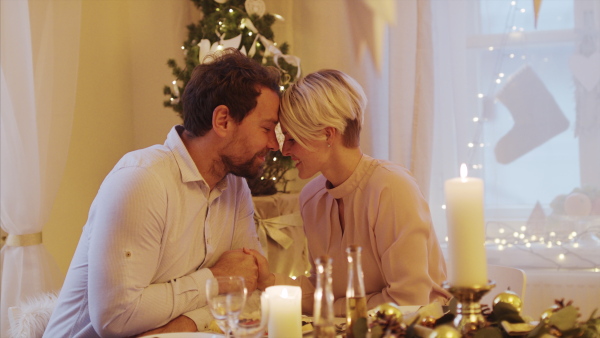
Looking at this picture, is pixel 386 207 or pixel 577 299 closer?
pixel 386 207

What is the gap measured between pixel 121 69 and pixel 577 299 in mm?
2788

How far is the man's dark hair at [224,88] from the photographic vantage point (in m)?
1.95

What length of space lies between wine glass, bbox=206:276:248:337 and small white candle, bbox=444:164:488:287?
1.24 feet

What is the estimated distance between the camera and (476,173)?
322cm

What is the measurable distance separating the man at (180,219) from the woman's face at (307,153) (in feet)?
0.21

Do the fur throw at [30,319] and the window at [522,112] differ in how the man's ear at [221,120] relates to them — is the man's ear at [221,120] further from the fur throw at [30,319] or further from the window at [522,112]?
the window at [522,112]

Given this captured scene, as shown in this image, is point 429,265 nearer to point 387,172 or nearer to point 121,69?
point 387,172

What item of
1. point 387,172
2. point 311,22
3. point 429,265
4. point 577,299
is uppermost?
point 311,22

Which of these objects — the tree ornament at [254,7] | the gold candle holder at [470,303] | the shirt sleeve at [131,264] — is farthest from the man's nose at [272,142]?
the tree ornament at [254,7]

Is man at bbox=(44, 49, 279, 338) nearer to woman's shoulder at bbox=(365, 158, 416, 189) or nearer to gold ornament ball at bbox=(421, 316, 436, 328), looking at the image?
woman's shoulder at bbox=(365, 158, 416, 189)

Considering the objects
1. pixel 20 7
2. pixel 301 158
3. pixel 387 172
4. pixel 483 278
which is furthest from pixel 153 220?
pixel 20 7

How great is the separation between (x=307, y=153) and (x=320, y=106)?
175 mm

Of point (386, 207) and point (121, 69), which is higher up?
point (121, 69)

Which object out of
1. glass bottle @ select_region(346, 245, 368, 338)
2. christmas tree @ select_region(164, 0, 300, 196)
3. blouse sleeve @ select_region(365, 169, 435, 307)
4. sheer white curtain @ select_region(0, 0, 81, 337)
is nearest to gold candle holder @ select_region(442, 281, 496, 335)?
glass bottle @ select_region(346, 245, 368, 338)
